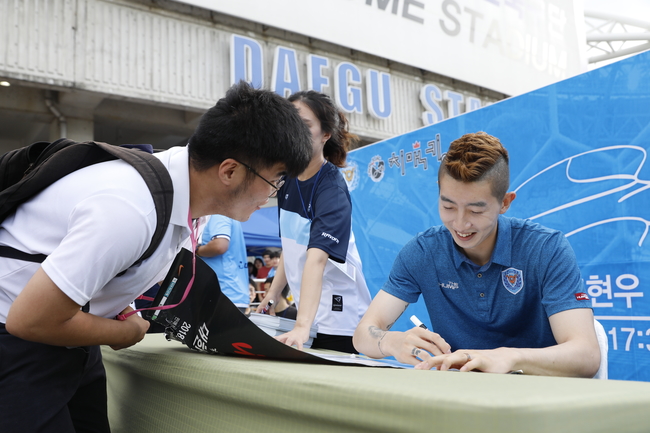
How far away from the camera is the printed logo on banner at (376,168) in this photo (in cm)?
353

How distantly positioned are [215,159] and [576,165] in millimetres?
1935

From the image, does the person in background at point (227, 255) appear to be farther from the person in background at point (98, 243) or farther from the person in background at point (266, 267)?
the person in background at point (266, 267)

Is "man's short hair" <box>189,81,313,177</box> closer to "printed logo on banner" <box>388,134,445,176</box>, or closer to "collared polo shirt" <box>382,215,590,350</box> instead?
"collared polo shirt" <box>382,215,590,350</box>

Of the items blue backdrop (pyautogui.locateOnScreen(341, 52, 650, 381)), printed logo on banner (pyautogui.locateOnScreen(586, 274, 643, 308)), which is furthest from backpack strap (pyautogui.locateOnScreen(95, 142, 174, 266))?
blue backdrop (pyautogui.locateOnScreen(341, 52, 650, 381))

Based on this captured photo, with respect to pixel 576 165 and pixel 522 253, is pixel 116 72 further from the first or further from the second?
pixel 522 253

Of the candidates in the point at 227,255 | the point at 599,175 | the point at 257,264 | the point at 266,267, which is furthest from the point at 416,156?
the point at 257,264

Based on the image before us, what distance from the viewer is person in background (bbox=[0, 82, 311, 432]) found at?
82 centimetres

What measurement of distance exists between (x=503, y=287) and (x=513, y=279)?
0.11 feet

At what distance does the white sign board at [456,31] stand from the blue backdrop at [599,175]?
4.62m

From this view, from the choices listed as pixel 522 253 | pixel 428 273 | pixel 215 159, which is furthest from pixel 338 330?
pixel 215 159

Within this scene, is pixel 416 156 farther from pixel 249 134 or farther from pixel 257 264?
pixel 257 264

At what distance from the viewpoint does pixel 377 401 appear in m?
0.55

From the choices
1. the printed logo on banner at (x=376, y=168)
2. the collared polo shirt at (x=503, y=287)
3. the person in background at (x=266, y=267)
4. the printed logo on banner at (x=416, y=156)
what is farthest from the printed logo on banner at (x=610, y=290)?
the person in background at (x=266, y=267)

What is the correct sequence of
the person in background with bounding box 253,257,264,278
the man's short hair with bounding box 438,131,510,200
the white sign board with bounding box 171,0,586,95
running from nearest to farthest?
the man's short hair with bounding box 438,131,510,200 → the white sign board with bounding box 171,0,586,95 → the person in background with bounding box 253,257,264,278
